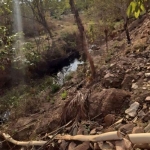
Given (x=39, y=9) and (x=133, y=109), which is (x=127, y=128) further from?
(x=39, y=9)

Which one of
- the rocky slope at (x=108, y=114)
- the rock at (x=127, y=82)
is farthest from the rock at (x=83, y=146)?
the rock at (x=127, y=82)

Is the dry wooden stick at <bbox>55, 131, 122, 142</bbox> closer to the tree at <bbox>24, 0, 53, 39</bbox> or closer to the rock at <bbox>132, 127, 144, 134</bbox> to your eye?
the rock at <bbox>132, 127, 144, 134</bbox>

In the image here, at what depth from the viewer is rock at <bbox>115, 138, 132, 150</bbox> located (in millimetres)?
3499

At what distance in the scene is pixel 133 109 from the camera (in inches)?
184

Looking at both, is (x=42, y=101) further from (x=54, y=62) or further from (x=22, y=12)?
(x=22, y=12)

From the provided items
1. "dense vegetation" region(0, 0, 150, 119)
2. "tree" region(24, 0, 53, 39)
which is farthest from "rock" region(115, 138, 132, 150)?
"tree" region(24, 0, 53, 39)

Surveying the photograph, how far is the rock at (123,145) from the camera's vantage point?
3499 millimetres

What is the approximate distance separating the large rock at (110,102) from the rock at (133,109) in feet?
0.85

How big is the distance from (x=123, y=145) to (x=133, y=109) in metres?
1.25

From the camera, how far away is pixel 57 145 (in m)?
4.82

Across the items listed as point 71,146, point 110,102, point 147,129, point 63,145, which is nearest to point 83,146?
point 71,146

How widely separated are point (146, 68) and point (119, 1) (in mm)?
6970

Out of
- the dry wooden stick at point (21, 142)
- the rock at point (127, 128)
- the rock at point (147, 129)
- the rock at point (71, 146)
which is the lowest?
the dry wooden stick at point (21, 142)

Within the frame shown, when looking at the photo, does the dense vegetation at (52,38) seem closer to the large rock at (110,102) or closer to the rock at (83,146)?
the large rock at (110,102)
